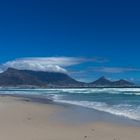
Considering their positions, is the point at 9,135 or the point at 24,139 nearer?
the point at 24,139

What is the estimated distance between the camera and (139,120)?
15312mm

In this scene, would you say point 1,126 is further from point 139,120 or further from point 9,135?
point 139,120

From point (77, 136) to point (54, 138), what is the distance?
0.82 meters

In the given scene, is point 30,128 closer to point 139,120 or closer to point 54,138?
point 54,138

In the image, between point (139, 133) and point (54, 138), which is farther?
point (139, 133)

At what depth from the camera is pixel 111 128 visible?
12.6m

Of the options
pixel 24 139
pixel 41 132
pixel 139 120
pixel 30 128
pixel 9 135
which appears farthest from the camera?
pixel 139 120

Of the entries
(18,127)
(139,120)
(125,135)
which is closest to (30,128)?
(18,127)

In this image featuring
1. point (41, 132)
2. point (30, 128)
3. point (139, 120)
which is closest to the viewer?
point (41, 132)

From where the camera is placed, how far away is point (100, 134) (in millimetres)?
11227

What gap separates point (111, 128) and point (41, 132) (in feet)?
8.42

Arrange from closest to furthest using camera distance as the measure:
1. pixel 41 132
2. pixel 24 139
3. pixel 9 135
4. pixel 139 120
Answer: pixel 24 139 → pixel 9 135 → pixel 41 132 → pixel 139 120

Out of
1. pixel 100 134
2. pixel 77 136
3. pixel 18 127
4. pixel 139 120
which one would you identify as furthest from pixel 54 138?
pixel 139 120

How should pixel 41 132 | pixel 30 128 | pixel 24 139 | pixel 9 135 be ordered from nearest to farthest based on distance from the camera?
pixel 24 139, pixel 9 135, pixel 41 132, pixel 30 128
